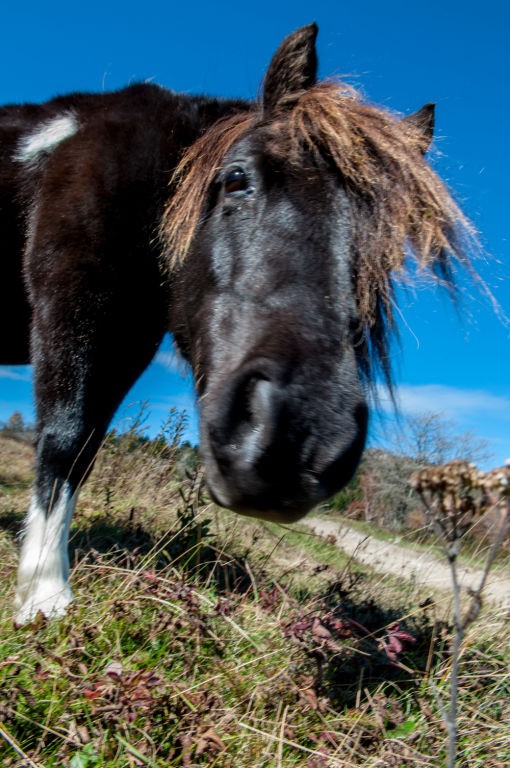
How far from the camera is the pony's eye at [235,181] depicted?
249 centimetres

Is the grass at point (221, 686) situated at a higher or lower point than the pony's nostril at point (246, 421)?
lower

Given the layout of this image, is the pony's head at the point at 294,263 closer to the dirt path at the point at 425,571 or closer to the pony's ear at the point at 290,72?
the pony's ear at the point at 290,72

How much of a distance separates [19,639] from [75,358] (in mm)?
1291

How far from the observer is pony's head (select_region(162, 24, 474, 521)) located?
5.65 ft

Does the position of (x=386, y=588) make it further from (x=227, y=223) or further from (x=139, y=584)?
(x=227, y=223)

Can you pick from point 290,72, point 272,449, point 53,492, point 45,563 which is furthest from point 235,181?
point 45,563

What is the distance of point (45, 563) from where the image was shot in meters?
2.43

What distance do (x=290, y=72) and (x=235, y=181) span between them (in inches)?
24.0

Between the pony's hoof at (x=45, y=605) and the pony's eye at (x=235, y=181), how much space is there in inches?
77.1

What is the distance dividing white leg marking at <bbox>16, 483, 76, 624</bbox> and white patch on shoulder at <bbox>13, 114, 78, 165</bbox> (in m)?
1.85

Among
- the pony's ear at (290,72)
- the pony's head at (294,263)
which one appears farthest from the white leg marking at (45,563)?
the pony's ear at (290,72)

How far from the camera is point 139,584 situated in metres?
2.43

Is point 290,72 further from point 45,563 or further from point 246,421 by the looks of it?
point 45,563

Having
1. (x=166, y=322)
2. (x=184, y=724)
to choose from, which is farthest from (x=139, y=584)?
(x=166, y=322)
